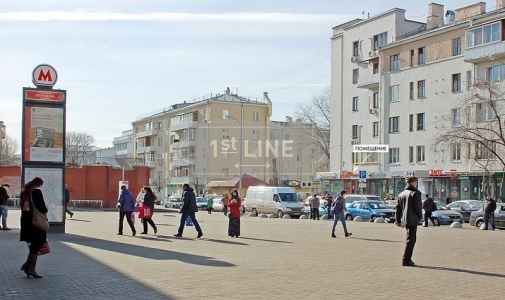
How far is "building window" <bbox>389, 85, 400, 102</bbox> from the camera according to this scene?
5859 centimetres

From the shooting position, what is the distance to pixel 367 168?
61.7m

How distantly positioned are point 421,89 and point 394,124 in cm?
440

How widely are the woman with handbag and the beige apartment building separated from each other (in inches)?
2930

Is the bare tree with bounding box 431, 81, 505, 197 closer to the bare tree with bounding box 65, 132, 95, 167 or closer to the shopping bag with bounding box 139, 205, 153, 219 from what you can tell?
the shopping bag with bounding box 139, 205, 153, 219

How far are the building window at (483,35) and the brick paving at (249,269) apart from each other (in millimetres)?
31341

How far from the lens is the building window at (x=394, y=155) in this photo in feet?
191

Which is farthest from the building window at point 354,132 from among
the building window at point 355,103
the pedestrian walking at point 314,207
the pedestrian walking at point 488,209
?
→ the pedestrian walking at point 488,209

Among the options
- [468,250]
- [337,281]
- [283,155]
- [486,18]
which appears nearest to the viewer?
[337,281]

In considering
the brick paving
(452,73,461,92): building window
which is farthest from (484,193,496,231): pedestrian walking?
(452,73,461,92): building window

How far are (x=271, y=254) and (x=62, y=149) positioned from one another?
374 inches

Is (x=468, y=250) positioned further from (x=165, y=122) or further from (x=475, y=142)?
(x=165, y=122)

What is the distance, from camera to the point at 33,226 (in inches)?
439

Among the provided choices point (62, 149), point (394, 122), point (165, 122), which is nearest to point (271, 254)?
point (62, 149)

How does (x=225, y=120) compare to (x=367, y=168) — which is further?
(x=225, y=120)
